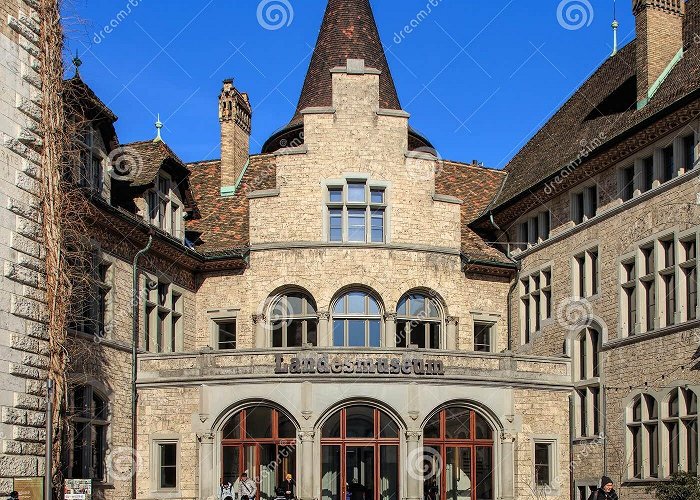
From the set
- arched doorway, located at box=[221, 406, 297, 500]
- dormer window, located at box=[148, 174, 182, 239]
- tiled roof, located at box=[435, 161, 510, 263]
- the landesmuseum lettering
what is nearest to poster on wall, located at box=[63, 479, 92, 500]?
arched doorway, located at box=[221, 406, 297, 500]

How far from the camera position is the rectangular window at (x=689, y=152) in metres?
24.5

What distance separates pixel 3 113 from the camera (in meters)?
17.7

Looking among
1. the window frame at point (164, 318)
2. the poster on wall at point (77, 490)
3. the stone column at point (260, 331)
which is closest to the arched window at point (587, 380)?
the stone column at point (260, 331)

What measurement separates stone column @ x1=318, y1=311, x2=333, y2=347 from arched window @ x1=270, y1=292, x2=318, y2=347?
0.81 feet

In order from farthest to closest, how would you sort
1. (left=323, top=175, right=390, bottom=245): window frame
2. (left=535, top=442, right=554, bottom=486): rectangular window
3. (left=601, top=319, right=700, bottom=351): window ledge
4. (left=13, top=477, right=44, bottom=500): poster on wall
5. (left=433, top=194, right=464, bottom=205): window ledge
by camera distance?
(left=433, top=194, right=464, bottom=205): window ledge < (left=323, top=175, right=390, bottom=245): window frame < (left=535, top=442, right=554, bottom=486): rectangular window < (left=601, top=319, right=700, bottom=351): window ledge < (left=13, top=477, right=44, bottom=500): poster on wall

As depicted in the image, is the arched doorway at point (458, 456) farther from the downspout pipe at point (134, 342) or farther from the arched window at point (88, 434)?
the arched window at point (88, 434)

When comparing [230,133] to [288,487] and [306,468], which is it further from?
[288,487]

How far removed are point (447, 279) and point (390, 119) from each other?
4577 millimetres

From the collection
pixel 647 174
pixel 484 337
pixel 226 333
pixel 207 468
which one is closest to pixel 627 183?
pixel 647 174

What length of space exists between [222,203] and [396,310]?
6827mm

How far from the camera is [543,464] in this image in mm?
28953

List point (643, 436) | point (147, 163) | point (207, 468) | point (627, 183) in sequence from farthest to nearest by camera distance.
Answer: point (147, 163) → point (207, 468) → point (627, 183) → point (643, 436)

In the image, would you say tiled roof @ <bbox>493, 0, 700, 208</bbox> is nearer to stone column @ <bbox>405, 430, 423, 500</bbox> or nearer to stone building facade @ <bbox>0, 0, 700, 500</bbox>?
stone building facade @ <bbox>0, 0, 700, 500</bbox>

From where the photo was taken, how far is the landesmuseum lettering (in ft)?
89.8
